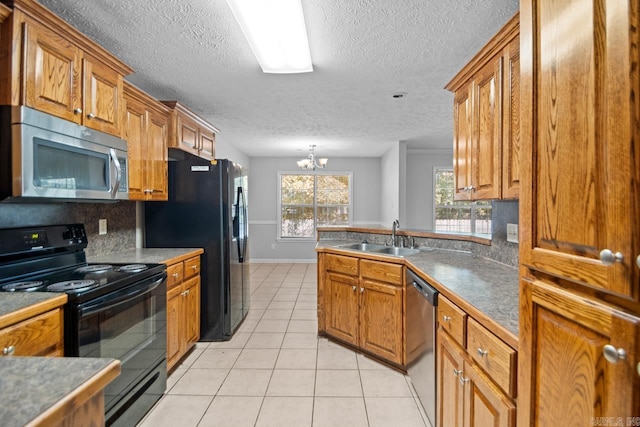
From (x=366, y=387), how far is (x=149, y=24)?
2.72m

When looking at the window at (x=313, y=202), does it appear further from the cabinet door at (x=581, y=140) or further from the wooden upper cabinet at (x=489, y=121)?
the cabinet door at (x=581, y=140)

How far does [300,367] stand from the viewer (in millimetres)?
2416

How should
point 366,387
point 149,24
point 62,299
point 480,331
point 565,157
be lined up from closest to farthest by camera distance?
point 565,157 → point 480,331 → point 62,299 → point 149,24 → point 366,387

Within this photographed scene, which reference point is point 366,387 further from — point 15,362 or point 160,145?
point 160,145

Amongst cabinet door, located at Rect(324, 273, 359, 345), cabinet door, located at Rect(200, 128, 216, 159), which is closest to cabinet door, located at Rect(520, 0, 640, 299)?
cabinet door, located at Rect(324, 273, 359, 345)

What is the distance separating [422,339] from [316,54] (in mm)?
Answer: 2049

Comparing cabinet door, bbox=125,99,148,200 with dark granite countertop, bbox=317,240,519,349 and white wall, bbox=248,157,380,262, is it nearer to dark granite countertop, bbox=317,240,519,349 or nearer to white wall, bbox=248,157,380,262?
dark granite countertop, bbox=317,240,519,349

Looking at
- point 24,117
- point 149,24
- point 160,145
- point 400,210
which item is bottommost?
point 400,210

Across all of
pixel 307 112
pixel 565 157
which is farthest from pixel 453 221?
pixel 565 157

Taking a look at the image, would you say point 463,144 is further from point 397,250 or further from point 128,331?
point 128,331

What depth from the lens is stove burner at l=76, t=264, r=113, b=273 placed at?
1879mm

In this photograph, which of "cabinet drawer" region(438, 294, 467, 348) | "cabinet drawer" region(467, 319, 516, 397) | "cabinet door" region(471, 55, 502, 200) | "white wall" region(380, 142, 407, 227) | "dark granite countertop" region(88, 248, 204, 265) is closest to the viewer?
"cabinet drawer" region(467, 319, 516, 397)

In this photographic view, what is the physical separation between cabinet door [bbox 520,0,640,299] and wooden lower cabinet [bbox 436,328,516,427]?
0.52 metres

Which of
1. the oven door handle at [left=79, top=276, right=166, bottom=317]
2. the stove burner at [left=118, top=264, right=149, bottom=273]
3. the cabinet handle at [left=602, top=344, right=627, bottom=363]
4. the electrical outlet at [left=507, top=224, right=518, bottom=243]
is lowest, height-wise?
the oven door handle at [left=79, top=276, right=166, bottom=317]
